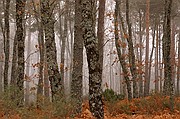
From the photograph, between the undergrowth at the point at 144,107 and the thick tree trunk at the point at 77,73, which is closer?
the thick tree trunk at the point at 77,73

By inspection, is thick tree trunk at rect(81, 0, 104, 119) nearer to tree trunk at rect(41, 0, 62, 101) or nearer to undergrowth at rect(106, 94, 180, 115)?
tree trunk at rect(41, 0, 62, 101)

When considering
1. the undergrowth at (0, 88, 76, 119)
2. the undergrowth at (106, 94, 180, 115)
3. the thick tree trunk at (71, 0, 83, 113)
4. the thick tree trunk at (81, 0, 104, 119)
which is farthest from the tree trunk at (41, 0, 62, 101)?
the undergrowth at (106, 94, 180, 115)

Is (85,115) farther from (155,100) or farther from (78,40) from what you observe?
(155,100)

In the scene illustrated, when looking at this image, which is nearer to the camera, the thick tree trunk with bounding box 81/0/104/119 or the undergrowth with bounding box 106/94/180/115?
the thick tree trunk with bounding box 81/0/104/119

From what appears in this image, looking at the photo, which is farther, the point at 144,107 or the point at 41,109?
the point at 144,107

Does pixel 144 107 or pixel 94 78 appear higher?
pixel 94 78

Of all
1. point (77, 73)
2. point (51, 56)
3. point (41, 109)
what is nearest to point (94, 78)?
point (41, 109)

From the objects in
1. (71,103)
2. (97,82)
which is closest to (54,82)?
(71,103)

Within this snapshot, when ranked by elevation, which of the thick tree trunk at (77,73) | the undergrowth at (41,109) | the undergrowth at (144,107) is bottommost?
the undergrowth at (144,107)

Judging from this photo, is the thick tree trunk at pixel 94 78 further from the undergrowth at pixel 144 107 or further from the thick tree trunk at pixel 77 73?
the undergrowth at pixel 144 107

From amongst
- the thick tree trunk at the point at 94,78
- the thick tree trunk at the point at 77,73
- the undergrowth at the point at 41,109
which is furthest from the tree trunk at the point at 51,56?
the thick tree trunk at the point at 94,78

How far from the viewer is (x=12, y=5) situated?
930 inches

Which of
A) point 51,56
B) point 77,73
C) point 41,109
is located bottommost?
point 41,109

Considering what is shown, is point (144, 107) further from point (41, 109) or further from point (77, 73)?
point (41, 109)
